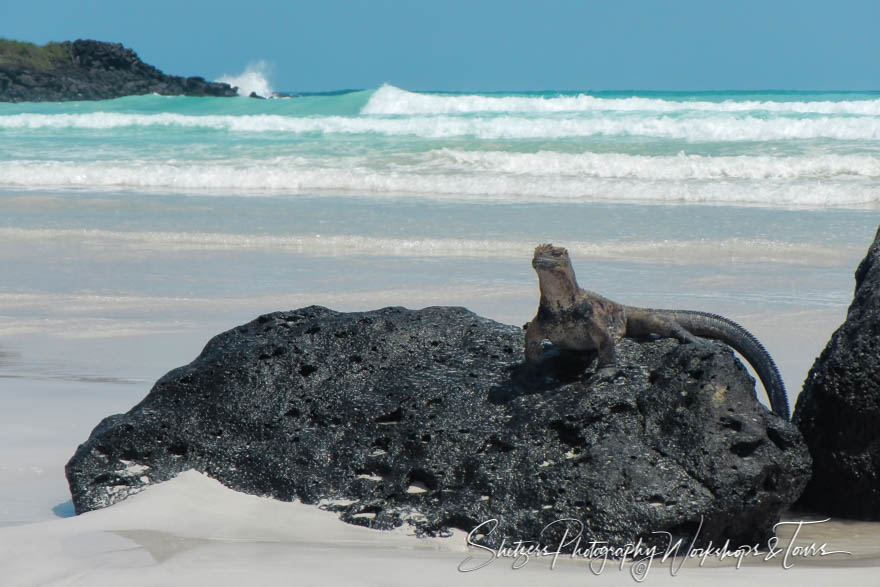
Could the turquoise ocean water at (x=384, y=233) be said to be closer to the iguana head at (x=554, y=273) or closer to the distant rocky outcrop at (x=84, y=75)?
the iguana head at (x=554, y=273)

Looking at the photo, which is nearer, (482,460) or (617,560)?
(617,560)

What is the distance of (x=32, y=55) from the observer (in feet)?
179

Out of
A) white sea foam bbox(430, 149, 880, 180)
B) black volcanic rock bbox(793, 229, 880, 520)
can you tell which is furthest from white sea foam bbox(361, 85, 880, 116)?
black volcanic rock bbox(793, 229, 880, 520)

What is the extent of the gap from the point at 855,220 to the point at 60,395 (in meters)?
9.11

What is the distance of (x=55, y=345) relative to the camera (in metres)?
5.84

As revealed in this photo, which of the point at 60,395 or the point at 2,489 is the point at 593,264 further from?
the point at 2,489

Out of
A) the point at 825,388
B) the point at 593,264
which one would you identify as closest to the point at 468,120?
the point at 593,264

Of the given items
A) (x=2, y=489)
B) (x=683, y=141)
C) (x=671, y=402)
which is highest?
(x=683, y=141)

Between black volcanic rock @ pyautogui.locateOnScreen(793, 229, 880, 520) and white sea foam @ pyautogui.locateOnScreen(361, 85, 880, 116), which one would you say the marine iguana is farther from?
white sea foam @ pyautogui.locateOnScreen(361, 85, 880, 116)

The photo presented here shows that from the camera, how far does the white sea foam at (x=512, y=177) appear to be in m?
12.9

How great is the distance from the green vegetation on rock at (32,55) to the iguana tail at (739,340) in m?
54.8

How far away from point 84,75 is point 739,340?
55598mm

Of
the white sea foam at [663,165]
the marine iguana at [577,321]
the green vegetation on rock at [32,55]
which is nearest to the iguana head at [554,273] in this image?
the marine iguana at [577,321]

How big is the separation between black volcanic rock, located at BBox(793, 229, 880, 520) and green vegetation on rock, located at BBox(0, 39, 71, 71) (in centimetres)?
5529
